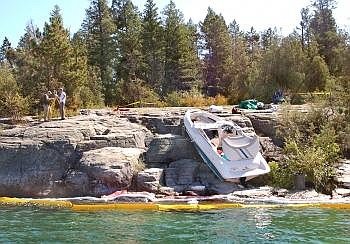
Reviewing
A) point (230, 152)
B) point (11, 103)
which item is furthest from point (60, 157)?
point (230, 152)

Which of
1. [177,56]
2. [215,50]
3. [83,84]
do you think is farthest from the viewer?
[215,50]

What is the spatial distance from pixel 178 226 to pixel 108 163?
634cm

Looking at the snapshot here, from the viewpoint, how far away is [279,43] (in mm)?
36062

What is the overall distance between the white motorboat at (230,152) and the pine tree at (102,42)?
27.1 meters

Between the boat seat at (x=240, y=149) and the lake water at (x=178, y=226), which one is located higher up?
the boat seat at (x=240, y=149)

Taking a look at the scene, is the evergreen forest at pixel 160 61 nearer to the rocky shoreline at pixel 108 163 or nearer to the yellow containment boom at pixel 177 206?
the rocky shoreline at pixel 108 163

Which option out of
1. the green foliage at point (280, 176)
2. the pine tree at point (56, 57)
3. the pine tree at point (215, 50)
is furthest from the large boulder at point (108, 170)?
the pine tree at point (215, 50)

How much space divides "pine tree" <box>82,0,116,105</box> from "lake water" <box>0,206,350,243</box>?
32521mm

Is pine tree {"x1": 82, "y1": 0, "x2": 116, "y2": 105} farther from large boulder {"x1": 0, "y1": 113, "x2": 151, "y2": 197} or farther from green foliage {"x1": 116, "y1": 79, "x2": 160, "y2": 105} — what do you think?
large boulder {"x1": 0, "y1": 113, "x2": 151, "y2": 197}

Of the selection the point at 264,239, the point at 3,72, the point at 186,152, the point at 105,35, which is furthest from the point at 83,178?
the point at 105,35

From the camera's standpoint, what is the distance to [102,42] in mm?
50062

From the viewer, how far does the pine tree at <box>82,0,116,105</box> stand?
49.6 metres

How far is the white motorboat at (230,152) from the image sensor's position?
20.4m

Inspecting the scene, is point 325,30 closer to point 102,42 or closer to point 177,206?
point 102,42
